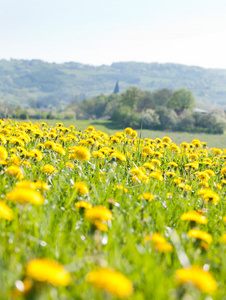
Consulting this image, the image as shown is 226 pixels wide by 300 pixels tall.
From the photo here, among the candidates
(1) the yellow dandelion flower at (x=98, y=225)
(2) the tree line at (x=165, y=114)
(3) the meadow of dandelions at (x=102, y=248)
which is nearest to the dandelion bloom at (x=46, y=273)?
(3) the meadow of dandelions at (x=102, y=248)

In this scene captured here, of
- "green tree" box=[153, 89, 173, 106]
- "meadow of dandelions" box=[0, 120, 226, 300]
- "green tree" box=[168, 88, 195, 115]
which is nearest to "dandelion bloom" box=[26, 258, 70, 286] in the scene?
"meadow of dandelions" box=[0, 120, 226, 300]

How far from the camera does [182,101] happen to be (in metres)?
82.3

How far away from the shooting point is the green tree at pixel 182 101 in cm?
8225

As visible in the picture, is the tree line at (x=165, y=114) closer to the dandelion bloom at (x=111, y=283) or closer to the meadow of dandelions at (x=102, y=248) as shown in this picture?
the meadow of dandelions at (x=102, y=248)

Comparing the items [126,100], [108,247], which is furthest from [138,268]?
[126,100]

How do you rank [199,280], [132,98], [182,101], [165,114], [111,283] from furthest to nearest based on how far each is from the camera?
[132,98] → [182,101] → [165,114] → [199,280] → [111,283]

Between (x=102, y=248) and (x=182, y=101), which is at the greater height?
(x=182, y=101)

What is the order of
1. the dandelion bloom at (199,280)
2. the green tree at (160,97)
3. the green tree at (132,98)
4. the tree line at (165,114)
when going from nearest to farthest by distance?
1. the dandelion bloom at (199,280)
2. the tree line at (165,114)
3. the green tree at (132,98)
4. the green tree at (160,97)

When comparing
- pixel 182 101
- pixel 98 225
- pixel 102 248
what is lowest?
pixel 102 248

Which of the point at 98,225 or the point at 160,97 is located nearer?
the point at 98,225

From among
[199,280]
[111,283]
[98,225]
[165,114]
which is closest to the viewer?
[111,283]

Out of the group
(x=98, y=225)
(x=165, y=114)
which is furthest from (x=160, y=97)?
(x=98, y=225)

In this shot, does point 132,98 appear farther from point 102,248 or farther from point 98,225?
point 98,225

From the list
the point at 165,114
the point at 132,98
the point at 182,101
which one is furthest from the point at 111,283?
the point at 132,98
